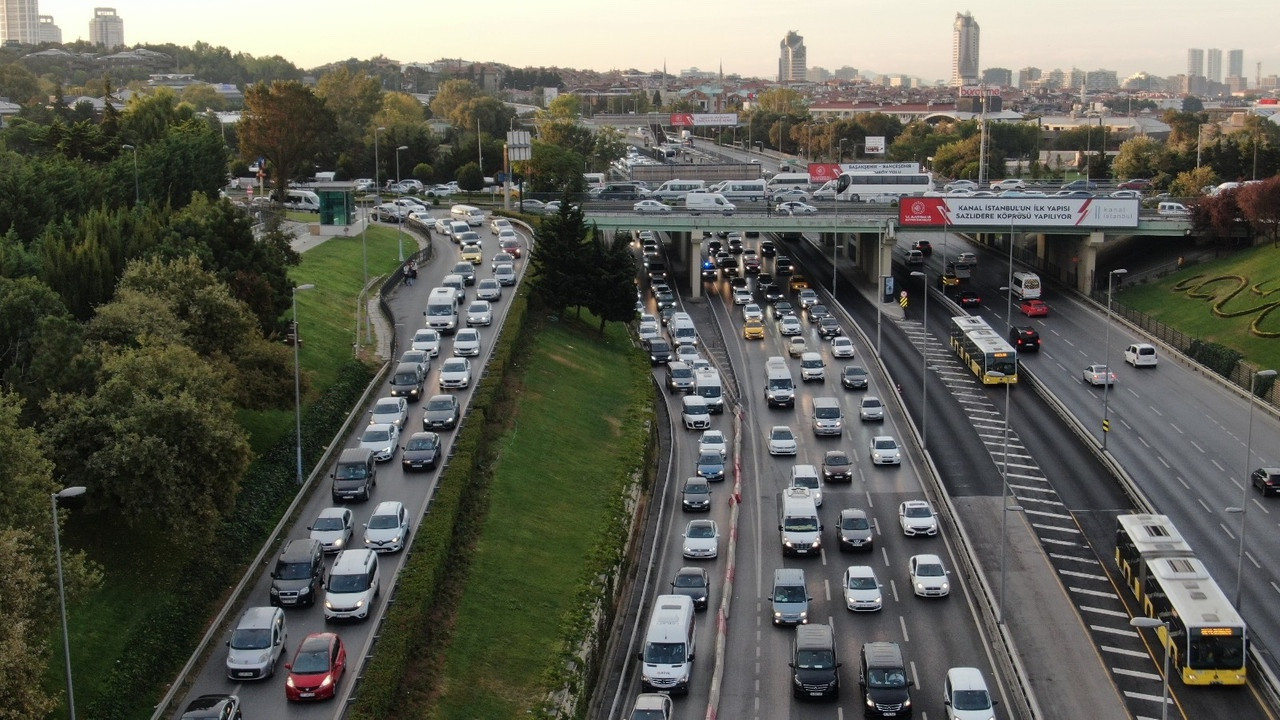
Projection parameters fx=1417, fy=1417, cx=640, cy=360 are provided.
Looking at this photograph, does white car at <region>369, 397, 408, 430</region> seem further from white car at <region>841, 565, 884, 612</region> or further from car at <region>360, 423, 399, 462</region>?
white car at <region>841, 565, 884, 612</region>

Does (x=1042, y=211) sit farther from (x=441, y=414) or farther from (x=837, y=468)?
(x=441, y=414)

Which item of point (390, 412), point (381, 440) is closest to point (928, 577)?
point (381, 440)

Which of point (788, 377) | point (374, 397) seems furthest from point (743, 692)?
point (788, 377)

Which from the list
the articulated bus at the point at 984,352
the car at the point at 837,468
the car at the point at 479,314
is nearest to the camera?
the car at the point at 837,468

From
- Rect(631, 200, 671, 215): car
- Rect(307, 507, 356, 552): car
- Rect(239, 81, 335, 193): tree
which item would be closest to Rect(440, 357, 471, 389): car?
Rect(307, 507, 356, 552): car

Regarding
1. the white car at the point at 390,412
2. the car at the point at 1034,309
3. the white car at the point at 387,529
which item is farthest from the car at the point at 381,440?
the car at the point at 1034,309

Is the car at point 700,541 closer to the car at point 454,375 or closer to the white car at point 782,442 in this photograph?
the white car at point 782,442
